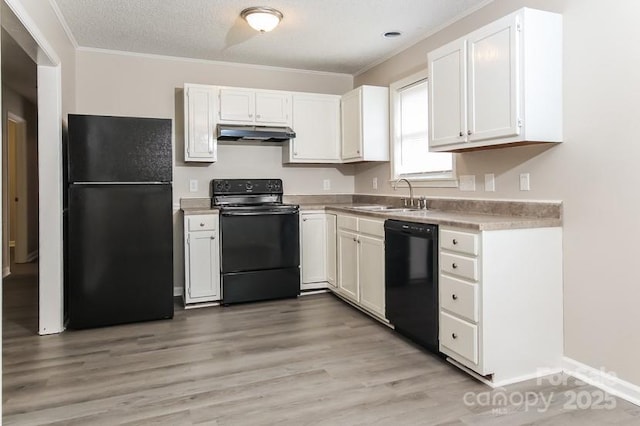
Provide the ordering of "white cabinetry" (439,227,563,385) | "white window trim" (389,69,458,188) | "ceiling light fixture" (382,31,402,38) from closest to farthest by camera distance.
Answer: "white cabinetry" (439,227,563,385)
"white window trim" (389,69,458,188)
"ceiling light fixture" (382,31,402,38)

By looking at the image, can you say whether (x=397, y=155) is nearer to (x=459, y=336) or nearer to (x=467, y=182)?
(x=467, y=182)

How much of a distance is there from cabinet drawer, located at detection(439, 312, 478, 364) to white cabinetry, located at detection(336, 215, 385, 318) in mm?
749

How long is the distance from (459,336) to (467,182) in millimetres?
1271

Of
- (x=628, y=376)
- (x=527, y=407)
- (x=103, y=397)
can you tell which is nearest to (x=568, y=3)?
(x=628, y=376)

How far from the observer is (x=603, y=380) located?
7.61ft

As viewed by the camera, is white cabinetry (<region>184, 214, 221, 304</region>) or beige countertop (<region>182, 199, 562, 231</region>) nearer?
beige countertop (<region>182, 199, 562, 231</region>)

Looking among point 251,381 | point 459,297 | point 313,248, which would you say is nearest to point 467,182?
point 459,297

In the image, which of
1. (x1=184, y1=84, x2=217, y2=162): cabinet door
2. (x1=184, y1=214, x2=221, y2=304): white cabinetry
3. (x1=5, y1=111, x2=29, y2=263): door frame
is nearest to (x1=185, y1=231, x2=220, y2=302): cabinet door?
(x1=184, y1=214, x2=221, y2=304): white cabinetry

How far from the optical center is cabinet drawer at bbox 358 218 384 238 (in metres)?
3.36

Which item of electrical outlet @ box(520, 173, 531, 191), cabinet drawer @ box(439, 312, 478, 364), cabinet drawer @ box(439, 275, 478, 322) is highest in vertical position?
electrical outlet @ box(520, 173, 531, 191)

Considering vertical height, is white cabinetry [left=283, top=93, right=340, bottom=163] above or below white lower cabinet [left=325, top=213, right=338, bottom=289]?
above

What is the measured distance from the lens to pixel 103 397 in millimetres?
2289

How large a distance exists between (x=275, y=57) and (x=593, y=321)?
11.7ft

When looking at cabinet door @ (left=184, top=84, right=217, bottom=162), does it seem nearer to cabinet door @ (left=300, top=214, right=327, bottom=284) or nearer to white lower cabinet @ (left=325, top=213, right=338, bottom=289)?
cabinet door @ (left=300, top=214, right=327, bottom=284)
